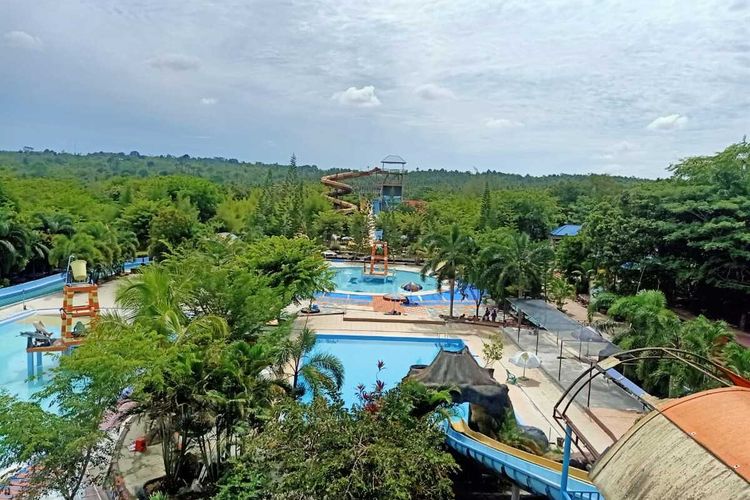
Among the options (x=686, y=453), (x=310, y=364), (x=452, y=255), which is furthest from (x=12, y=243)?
(x=686, y=453)

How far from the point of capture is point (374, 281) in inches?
1379

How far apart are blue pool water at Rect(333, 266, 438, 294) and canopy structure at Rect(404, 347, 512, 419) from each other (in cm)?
1895

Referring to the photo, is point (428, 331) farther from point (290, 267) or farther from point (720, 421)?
point (720, 421)

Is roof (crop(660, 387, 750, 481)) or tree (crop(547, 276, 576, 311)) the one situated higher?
roof (crop(660, 387, 750, 481))

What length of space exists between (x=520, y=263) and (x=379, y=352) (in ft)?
24.2

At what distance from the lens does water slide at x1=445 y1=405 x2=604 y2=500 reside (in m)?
9.33

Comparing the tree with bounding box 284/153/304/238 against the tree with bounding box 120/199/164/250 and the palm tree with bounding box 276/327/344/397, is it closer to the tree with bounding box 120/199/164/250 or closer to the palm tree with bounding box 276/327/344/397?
the tree with bounding box 120/199/164/250

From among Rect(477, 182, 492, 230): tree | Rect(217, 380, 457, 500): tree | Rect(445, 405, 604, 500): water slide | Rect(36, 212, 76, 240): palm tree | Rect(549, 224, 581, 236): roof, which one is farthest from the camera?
Rect(549, 224, 581, 236): roof

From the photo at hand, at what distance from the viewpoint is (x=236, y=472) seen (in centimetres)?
868

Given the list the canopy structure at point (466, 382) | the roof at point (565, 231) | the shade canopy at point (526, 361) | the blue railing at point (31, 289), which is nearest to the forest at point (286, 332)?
the canopy structure at point (466, 382)

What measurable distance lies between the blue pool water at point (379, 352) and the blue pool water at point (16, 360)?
9.72 meters

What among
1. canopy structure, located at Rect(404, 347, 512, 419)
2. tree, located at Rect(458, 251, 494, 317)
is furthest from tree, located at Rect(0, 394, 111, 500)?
tree, located at Rect(458, 251, 494, 317)

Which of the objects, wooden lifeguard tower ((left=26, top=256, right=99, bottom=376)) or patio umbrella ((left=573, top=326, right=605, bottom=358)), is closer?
wooden lifeguard tower ((left=26, top=256, right=99, bottom=376))

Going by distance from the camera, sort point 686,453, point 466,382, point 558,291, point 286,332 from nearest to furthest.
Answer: point 686,453
point 466,382
point 286,332
point 558,291
